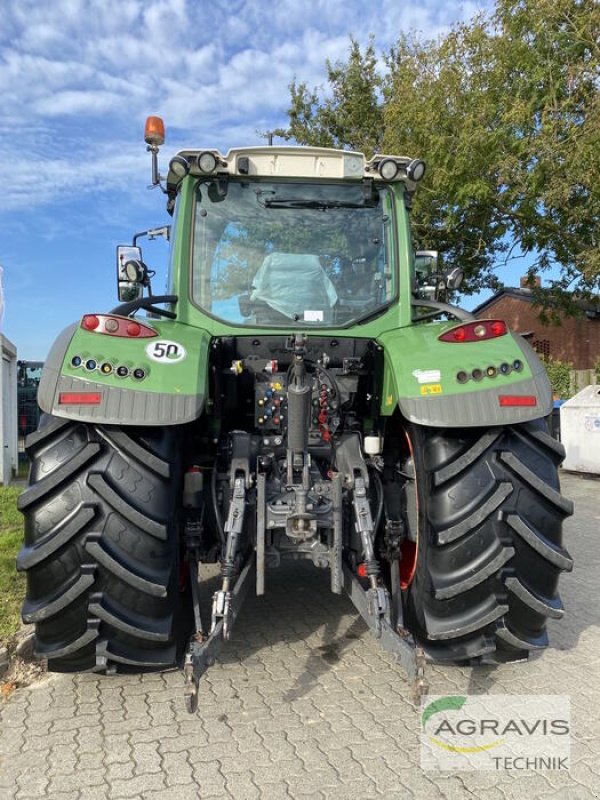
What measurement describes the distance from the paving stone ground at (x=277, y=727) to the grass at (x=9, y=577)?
0.64 metres

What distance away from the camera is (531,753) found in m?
2.61

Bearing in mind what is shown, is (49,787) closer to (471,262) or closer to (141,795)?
(141,795)

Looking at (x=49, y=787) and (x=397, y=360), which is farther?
(x=397, y=360)

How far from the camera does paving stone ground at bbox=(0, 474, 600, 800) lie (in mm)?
2369

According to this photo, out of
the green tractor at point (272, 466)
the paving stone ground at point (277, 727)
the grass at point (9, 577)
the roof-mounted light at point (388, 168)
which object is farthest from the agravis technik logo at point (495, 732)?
the roof-mounted light at point (388, 168)

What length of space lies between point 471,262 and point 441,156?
3833mm

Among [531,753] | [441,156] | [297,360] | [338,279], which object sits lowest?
[531,753]

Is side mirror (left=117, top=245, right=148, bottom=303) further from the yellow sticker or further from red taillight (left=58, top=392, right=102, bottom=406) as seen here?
the yellow sticker

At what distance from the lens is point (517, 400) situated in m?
2.80

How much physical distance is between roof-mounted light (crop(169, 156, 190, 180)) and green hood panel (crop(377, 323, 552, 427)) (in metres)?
1.63

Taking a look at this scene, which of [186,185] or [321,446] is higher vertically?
[186,185]

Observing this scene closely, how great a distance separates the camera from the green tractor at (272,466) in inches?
106

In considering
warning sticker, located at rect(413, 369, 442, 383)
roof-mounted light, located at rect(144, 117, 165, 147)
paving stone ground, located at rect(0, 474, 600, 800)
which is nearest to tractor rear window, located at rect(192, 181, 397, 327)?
roof-mounted light, located at rect(144, 117, 165, 147)

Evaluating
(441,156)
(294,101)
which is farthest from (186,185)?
(294,101)
